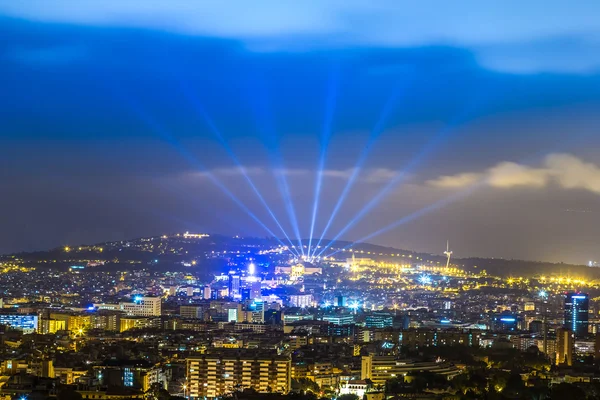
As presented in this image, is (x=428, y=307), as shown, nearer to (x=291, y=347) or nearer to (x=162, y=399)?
(x=291, y=347)

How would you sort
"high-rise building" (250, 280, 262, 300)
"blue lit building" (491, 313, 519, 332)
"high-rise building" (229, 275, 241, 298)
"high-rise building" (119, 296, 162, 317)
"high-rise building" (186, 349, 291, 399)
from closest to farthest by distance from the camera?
"high-rise building" (186, 349, 291, 399) → "blue lit building" (491, 313, 519, 332) → "high-rise building" (119, 296, 162, 317) → "high-rise building" (250, 280, 262, 300) → "high-rise building" (229, 275, 241, 298)

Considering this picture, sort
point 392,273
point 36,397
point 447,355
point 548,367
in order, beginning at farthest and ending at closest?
point 392,273 → point 447,355 → point 548,367 → point 36,397

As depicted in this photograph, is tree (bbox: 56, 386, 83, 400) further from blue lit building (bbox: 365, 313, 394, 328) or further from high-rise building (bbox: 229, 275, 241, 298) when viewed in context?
high-rise building (bbox: 229, 275, 241, 298)

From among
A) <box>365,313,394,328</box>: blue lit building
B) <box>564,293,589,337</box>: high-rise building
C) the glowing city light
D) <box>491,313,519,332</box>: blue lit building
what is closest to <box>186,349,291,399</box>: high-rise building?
<box>365,313,394,328</box>: blue lit building

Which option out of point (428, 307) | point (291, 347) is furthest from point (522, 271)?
point (291, 347)

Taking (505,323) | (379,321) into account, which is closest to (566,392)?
(379,321)

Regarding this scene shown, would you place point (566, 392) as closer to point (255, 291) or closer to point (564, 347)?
point (564, 347)
